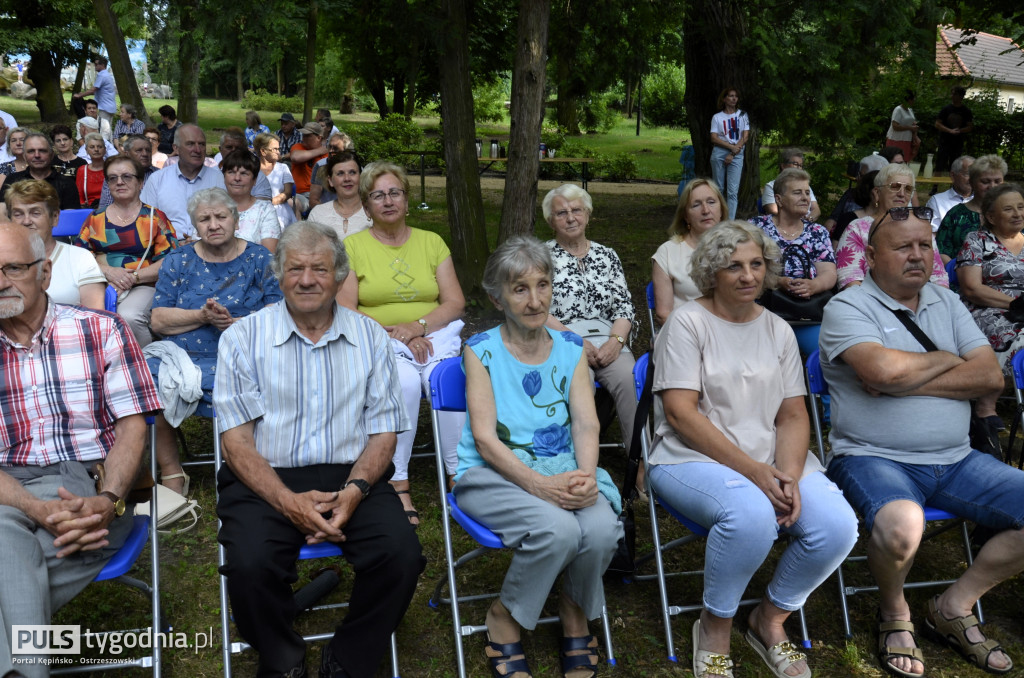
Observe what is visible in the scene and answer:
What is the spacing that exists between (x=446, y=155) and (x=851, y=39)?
3.80m

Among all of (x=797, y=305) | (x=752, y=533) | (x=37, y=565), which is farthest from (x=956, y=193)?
(x=37, y=565)

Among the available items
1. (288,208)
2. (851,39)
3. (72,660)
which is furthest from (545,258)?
(851,39)

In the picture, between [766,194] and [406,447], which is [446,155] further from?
[406,447]

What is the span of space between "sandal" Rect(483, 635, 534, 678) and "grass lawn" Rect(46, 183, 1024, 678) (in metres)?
0.09

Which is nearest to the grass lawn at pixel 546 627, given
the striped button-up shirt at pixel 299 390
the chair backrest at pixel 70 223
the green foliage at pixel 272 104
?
the striped button-up shirt at pixel 299 390

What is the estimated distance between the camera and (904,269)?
3576mm

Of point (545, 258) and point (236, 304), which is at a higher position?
point (545, 258)

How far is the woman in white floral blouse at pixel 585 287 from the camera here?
4.62 metres

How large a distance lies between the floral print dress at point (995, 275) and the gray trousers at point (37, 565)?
14.9 ft

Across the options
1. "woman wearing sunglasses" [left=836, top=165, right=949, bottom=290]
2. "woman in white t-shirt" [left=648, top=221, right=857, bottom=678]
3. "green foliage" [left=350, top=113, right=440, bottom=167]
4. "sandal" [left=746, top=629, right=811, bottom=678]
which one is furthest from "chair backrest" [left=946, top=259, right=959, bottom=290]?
"green foliage" [left=350, top=113, right=440, bottom=167]

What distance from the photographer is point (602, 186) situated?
663 inches

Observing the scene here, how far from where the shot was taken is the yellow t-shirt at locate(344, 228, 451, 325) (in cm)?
468

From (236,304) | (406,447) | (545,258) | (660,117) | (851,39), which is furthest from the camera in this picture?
(660,117)

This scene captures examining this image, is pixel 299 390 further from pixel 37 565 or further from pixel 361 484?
pixel 37 565
